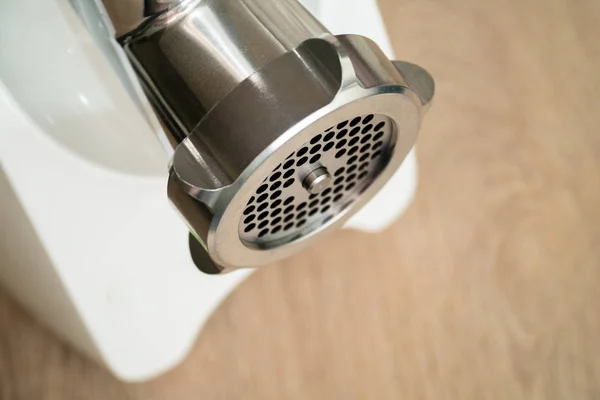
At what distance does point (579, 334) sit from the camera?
0.64 metres

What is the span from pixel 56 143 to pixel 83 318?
14 cm

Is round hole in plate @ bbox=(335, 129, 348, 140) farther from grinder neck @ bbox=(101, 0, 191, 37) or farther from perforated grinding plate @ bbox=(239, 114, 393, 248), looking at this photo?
grinder neck @ bbox=(101, 0, 191, 37)

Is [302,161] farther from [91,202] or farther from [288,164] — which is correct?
[91,202]

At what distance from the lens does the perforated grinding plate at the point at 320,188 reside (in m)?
0.38

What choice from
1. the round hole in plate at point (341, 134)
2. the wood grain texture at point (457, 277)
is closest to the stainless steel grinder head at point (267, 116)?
the round hole in plate at point (341, 134)

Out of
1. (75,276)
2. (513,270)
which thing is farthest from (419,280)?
(75,276)

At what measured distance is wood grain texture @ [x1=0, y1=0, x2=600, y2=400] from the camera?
2.01ft

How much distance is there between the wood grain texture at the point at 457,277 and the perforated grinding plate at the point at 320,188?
19 centimetres

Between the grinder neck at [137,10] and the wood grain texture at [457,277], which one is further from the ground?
the grinder neck at [137,10]

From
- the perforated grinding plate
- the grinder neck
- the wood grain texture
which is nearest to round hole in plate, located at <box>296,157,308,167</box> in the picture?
the perforated grinding plate

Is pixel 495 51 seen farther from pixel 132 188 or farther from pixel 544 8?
pixel 132 188

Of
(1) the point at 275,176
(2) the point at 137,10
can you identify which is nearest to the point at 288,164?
(1) the point at 275,176

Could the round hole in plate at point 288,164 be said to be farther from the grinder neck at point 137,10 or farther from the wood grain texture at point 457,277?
the wood grain texture at point 457,277

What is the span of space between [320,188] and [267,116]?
8cm
